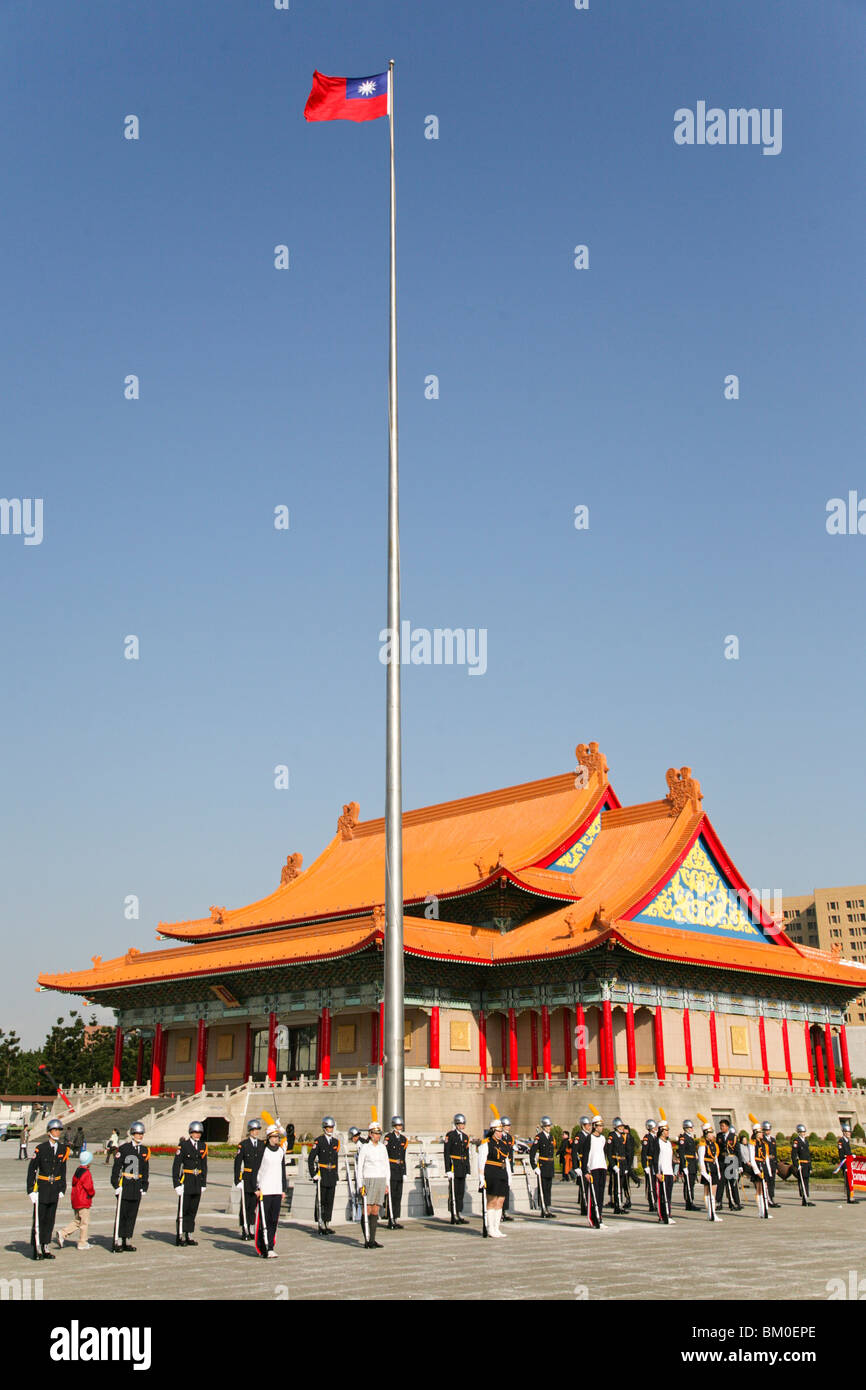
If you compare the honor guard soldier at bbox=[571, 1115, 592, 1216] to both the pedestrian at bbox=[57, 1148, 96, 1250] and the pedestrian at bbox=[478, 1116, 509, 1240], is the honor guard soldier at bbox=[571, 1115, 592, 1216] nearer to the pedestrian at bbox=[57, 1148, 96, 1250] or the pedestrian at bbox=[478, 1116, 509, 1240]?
the pedestrian at bbox=[478, 1116, 509, 1240]

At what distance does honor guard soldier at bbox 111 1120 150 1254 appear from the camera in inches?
603

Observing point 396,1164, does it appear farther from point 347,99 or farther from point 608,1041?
point 608,1041

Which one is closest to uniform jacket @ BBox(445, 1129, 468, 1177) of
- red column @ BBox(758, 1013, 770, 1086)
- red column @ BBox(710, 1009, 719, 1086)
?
red column @ BBox(710, 1009, 719, 1086)

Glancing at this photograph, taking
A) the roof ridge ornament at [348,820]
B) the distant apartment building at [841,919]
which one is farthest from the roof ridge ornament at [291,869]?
the distant apartment building at [841,919]

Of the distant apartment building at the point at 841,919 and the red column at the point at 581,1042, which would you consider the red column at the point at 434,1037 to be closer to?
the red column at the point at 581,1042

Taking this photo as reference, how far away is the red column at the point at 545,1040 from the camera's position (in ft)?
123

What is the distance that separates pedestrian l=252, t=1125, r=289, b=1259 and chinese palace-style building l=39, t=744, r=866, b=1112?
20.3 meters

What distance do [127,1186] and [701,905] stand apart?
31.3 meters

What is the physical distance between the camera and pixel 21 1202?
22938 mm

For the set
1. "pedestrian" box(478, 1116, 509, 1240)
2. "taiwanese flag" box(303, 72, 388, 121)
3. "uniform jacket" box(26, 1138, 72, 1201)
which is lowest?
"pedestrian" box(478, 1116, 509, 1240)

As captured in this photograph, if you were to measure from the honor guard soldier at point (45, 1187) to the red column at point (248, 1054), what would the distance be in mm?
28879

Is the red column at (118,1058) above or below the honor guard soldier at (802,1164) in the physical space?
above
